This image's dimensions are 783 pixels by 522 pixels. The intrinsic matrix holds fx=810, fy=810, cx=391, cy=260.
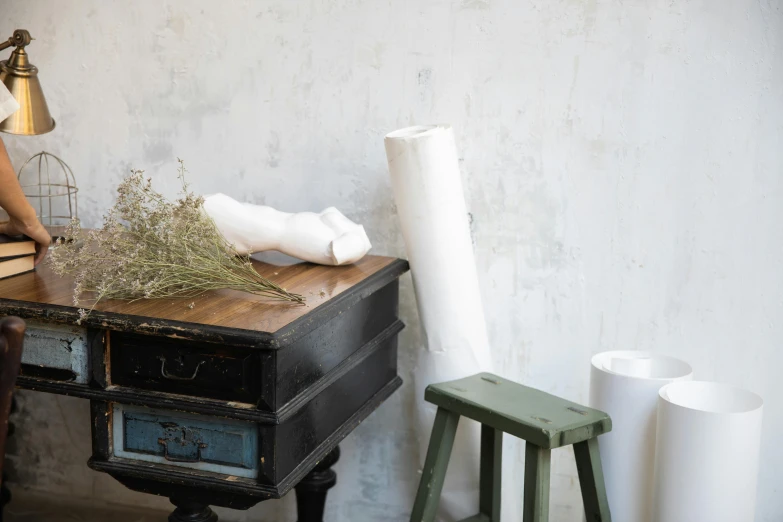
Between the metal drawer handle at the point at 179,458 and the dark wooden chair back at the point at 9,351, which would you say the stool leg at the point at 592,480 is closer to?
the metal drawer handle at the point at 179,458

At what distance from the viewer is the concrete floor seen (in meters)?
2.64

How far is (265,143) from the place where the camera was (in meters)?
2.34

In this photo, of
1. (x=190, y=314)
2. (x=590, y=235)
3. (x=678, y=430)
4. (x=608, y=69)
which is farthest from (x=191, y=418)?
(x=608, y=69)

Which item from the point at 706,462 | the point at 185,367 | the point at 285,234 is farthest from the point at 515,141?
the point at 185,367

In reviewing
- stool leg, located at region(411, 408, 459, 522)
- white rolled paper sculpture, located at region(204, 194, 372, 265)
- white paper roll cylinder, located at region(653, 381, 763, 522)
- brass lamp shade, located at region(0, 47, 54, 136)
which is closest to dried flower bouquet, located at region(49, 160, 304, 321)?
white rolled paper sculpture, located at region(204, 194, 372, 265)

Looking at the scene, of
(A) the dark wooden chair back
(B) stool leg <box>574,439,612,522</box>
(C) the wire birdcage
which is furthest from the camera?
(C) the wire birdcage

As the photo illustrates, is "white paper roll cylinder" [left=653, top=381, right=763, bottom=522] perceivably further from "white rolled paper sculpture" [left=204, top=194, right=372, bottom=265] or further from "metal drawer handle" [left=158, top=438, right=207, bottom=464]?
"metal drawer handle" [left=158, top=438, right=207, bottom=464]

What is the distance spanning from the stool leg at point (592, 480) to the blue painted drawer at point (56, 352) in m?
1.06

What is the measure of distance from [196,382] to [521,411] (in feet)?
2.30

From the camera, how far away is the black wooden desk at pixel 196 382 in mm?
1503

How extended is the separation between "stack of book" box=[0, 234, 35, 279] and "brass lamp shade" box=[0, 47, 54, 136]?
0.99ft

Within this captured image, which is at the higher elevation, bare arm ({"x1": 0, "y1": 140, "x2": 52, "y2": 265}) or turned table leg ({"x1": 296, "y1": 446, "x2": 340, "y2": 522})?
bare arm ({"x1": 0, "y1": 140, "x2": 52, "y2": 265})

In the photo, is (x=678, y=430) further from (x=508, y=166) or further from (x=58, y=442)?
(x=58, y=442)

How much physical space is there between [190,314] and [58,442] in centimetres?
141
